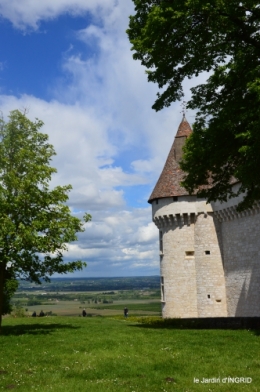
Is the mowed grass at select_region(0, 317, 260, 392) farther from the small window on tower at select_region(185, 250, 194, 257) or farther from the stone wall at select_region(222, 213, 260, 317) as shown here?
the small window on tower at select_region(185, 250, 194, 257)

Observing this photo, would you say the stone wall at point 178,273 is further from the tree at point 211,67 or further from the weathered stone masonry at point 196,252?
the tree at point 211,67

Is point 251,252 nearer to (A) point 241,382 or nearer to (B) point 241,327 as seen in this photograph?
(B) point 241,327

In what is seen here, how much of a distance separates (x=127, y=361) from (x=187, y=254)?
18583mm

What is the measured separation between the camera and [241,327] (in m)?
18.1

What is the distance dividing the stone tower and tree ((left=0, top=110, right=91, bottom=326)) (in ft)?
41.7

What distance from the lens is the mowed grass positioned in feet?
29.7

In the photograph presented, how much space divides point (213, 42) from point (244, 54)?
1.18 meters

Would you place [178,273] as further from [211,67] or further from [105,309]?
[105,309]

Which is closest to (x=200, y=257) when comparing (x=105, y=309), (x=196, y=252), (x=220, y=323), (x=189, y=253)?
(x=196, y=252)

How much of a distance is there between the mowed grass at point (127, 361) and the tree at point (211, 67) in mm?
5507

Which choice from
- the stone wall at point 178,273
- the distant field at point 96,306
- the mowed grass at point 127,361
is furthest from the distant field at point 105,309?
the mowed grass at point 127,361

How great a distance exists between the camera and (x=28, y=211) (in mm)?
16406

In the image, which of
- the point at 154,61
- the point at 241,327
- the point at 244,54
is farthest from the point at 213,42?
the point at 241,327

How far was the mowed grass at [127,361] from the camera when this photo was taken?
9.05 m
